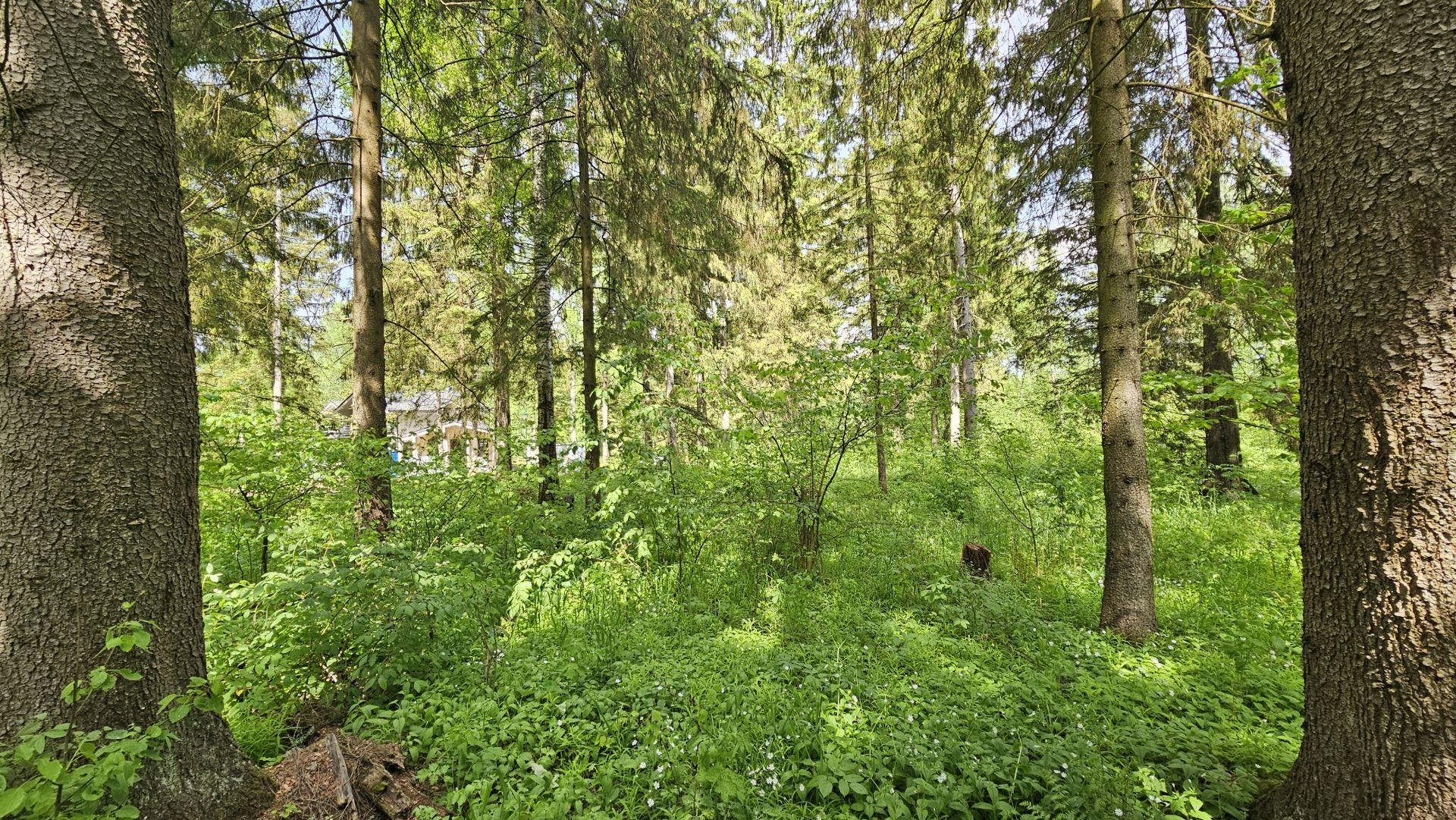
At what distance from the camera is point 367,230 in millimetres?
5363

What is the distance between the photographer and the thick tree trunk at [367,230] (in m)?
5.35

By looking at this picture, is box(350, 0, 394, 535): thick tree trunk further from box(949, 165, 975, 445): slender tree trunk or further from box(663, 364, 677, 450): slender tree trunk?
box(949, 165, 975, 445): slender tree trunk

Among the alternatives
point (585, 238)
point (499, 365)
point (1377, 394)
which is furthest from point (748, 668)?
point (499, 365)

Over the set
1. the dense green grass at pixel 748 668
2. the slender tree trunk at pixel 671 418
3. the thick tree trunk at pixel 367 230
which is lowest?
the dense green grass at pixel 748 668

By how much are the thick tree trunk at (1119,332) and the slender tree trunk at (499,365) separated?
19.5 feet

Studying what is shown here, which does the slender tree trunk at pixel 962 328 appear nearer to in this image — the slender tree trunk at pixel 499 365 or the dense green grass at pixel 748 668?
the dense green grass at pixel 748 668

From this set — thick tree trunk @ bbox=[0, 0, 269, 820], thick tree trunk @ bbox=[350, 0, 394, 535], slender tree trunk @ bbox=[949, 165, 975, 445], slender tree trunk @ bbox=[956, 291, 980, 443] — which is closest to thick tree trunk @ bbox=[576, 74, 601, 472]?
thick tree trunk @ bbox=[350, 0, 394, 535]

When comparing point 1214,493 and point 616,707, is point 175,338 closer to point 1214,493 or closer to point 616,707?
point 616,707

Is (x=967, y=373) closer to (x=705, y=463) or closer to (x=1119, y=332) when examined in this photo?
(x=705, y=463)

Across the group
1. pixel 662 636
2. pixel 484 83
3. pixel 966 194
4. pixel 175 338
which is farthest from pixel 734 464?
pixel 484 83

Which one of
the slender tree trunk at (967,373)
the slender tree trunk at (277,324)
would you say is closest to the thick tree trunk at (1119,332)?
the slender tree trunk at (967,373)

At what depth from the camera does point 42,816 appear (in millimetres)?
1590

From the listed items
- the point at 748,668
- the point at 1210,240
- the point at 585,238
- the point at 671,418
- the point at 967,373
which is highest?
the point at 585,238

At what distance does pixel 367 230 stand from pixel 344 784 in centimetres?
510
